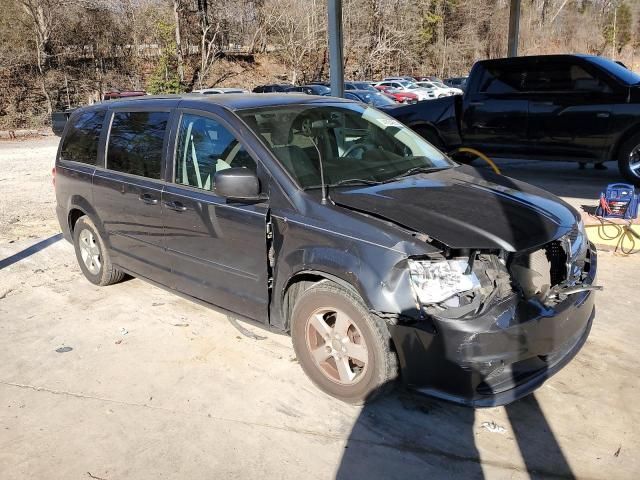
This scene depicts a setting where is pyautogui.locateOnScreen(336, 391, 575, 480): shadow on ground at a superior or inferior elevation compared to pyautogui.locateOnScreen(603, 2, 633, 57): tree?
inferior

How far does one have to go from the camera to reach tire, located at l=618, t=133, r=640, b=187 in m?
7.83

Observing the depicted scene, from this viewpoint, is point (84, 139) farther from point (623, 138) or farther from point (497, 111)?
point (623, 138)

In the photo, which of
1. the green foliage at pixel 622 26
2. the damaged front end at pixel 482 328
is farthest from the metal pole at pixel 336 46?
the green foliage at pixel 622 26

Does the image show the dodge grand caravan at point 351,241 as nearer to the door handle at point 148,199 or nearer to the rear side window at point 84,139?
the door handle at point 148,199

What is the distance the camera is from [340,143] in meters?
4.00

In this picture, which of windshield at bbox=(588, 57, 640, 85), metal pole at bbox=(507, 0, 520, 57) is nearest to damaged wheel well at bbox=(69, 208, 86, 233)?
windshield at bbox=(588, 57, 640, 85)

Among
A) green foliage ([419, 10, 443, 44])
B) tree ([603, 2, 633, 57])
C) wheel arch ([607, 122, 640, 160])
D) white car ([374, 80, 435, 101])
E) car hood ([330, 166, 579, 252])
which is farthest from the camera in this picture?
tree ([603, 2, 633, 57])

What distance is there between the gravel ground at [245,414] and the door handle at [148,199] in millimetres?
988

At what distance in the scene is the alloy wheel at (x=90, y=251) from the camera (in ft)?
17.1

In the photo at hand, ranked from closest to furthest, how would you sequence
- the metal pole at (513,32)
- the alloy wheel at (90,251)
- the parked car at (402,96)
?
the alloy wheel at (90,251)
the metal pole at (513,32)
the parked car at (402,96)

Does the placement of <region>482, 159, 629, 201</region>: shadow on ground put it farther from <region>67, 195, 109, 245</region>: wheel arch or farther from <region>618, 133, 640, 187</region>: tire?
<region>67, 195, 109, 245</region>: wheel arch

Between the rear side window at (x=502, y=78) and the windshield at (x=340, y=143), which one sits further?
the rear side window at (x=502, y=78)

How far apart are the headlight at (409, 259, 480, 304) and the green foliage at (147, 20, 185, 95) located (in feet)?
103

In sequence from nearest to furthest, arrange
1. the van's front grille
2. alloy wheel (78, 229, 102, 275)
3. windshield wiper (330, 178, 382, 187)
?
1. the van's front grille
2. windshield wiper (330, 178, 382, 187)
3. alloy wheel (78, 229, 102, 275)
